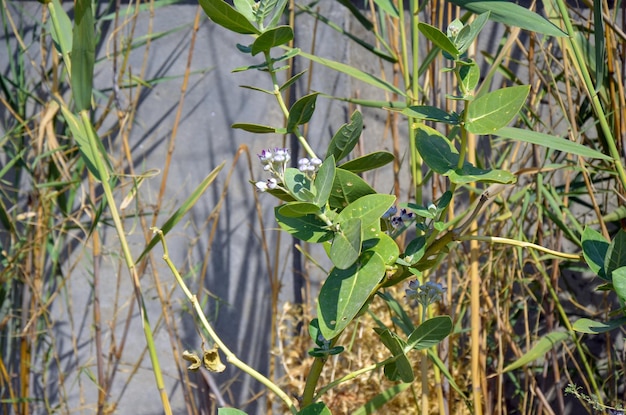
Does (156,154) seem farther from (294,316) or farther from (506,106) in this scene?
(506,106)

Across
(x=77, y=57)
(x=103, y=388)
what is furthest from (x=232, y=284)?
(x=77, y=57)

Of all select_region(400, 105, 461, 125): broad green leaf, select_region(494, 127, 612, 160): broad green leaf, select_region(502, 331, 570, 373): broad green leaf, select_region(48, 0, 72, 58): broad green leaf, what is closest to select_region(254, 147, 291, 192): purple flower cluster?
select_region(400, 105, 461, 125): broad green leaf

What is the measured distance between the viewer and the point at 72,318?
1780 millimetres

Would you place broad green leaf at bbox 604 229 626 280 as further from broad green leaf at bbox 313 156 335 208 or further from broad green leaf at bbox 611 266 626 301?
broad green leaf at bbox 313 156 335 208

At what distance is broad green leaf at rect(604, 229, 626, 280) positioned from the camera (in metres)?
0.61

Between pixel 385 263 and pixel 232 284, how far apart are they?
1276mm

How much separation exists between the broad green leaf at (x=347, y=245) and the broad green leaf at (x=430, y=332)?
105mm

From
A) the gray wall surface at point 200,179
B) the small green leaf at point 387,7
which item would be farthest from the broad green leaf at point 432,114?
the gray wall surface at point 200,179

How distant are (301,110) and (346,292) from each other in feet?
0.57

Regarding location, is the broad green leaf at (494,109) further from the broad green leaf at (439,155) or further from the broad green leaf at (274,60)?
the broad green leaf at (274,60)

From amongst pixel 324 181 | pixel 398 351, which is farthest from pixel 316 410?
pixel 324 181

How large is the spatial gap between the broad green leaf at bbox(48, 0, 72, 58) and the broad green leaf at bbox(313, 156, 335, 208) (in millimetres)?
417

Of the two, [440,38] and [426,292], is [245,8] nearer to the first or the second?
[440,38]

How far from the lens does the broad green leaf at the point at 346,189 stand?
0.60 meters
